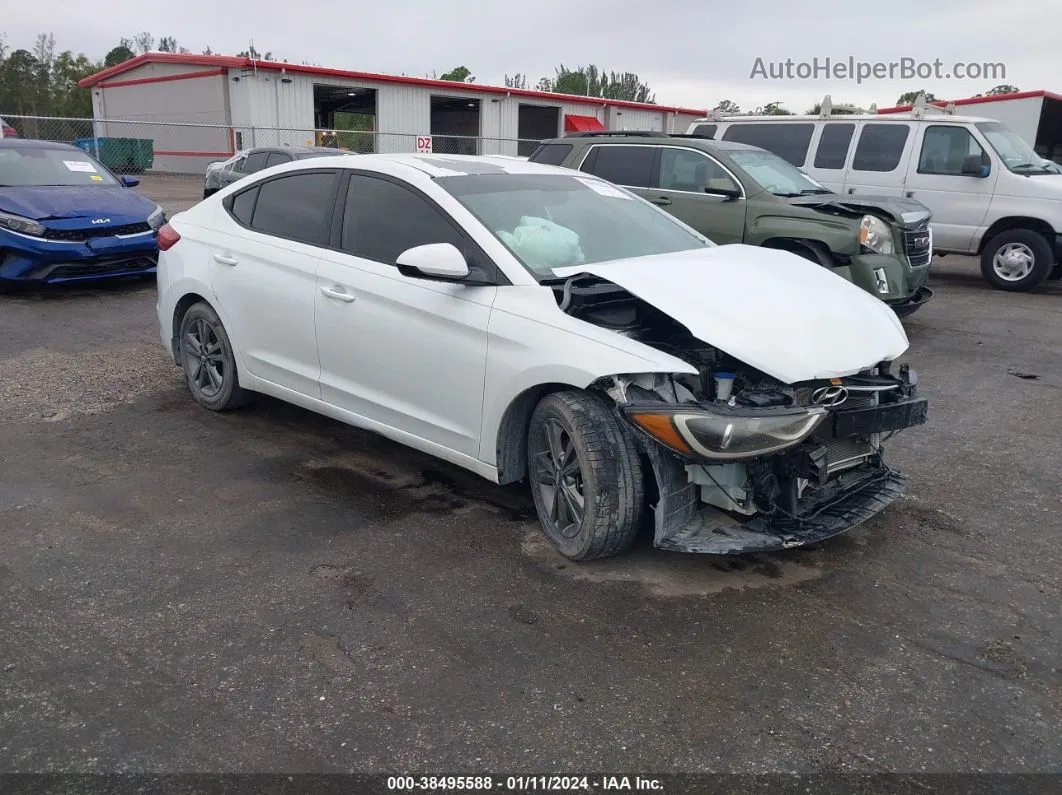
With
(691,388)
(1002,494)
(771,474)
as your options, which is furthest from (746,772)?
(1002,494)

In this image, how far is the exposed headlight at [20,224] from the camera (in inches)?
363

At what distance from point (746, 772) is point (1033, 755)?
35.3 inches

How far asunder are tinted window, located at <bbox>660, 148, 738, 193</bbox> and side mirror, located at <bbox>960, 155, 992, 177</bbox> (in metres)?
4.08

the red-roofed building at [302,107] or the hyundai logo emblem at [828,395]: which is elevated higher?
the red-roofed building at [302,107]

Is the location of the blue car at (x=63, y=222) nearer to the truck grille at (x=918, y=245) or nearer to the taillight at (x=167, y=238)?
the taillight at (x=167, y=238)

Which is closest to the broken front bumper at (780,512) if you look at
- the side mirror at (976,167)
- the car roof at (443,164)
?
the car roof at (443,164)

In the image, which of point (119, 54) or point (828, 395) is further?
point (119, 54)

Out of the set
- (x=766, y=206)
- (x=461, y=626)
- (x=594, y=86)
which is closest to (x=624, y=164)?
(x=766, y=206)

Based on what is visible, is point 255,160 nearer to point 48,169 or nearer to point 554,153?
point 48,169

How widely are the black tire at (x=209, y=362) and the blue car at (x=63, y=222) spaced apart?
14.4ft

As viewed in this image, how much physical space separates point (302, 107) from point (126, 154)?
19.2 feet

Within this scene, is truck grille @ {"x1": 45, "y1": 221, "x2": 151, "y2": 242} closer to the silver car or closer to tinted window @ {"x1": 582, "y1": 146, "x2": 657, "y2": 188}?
the silver car

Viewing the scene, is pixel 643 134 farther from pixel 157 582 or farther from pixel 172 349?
pixel 157 582

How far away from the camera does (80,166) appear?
10.8m
